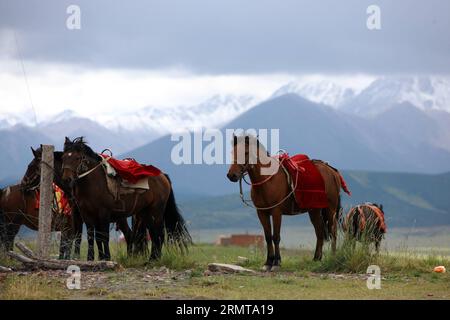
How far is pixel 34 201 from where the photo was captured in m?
20.0

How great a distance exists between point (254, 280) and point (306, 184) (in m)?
3.21

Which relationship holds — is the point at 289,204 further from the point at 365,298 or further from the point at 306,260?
the point at 365,298

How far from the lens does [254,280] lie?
615 inches

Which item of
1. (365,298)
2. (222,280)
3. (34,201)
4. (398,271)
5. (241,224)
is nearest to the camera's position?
(365,298)

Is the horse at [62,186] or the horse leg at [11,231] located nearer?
the horse at [62,186]

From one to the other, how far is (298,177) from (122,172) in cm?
309

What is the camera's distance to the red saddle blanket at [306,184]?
59.8ft

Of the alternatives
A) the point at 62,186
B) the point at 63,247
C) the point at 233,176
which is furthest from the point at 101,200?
the point at 233,176

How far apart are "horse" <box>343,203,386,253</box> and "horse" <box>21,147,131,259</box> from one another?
13.2 ft

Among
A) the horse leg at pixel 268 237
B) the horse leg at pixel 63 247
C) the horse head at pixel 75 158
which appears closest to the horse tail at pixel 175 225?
the horse leg at pixel 268 237

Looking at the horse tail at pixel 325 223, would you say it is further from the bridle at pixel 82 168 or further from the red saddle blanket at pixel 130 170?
the bridle at pixel 82 168

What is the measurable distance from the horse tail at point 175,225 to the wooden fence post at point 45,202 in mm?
2579

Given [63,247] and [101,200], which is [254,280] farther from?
[63,247]
